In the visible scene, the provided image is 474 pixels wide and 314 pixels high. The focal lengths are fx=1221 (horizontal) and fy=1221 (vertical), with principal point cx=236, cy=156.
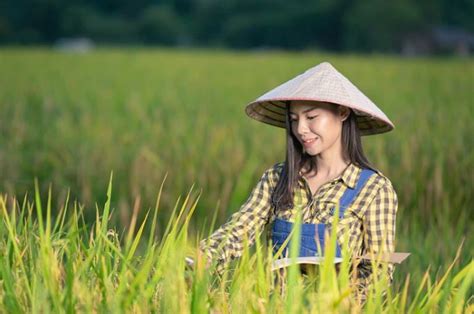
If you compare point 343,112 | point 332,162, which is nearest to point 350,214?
point 332,162

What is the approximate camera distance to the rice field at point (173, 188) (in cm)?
221

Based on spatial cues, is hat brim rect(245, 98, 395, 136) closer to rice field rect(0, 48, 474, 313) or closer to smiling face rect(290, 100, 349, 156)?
smiling face rect(290, 100, 349, 156)

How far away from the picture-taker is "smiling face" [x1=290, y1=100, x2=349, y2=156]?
283 centimetres

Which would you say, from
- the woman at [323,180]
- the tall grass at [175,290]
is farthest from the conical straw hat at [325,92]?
the tall grass at [175,290]

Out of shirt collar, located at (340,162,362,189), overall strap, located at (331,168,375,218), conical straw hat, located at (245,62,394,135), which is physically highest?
conical straw hat, located at (245,62,394,135)

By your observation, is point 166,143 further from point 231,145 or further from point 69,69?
point 69,69

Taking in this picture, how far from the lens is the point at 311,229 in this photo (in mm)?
2787

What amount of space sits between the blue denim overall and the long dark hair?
0.04 meters

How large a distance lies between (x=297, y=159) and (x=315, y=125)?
11 cm

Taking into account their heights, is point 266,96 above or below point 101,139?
above

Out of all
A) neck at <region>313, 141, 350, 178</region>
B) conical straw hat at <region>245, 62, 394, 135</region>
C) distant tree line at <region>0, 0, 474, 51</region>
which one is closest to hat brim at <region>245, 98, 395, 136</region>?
conical straw hat at <region>245, 62, 394, 135</region>

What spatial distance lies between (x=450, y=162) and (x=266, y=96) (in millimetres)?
3565

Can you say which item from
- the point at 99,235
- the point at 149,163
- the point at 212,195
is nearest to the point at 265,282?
the point at 99,235

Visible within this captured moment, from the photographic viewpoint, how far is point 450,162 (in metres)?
6.30
